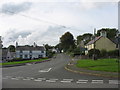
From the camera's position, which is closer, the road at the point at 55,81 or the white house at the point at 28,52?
the road at the point at 55,81

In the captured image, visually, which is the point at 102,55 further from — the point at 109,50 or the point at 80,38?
the point at 80,38

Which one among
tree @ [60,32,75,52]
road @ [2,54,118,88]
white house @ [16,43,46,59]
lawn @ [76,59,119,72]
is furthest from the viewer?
tree @ [60,32,75,52]

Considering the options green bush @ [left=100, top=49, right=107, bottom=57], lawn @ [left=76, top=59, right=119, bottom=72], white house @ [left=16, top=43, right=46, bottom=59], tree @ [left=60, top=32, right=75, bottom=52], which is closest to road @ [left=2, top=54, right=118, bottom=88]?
lawn @ [left=76, top=59, right=119, bottom=72]

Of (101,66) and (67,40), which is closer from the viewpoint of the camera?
(101,66)

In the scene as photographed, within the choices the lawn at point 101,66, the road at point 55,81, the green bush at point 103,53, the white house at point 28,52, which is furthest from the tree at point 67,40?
the road at point 55,81

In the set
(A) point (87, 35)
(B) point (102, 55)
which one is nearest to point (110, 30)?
(A) point (87, 35)

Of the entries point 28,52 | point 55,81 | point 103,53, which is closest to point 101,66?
point 55,81

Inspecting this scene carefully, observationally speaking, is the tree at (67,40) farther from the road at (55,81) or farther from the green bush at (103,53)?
the road at (55,81)

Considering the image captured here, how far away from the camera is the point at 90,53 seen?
2083 inches

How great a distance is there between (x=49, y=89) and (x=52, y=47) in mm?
141946

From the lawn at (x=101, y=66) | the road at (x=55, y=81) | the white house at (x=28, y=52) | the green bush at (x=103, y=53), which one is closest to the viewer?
the road at (x=55, y=81)

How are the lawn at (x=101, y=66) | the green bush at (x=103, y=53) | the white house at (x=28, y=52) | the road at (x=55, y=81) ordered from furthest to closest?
the white house at (x=28, y=52), the green bush at (x=103, y=53), the lawn at (x=101, y=66), the road at (x=55, y=81)

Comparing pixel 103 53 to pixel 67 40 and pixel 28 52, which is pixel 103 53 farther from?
pixel 28 52

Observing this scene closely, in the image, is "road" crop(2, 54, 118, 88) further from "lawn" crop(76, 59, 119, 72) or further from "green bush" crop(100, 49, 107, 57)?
"green bush" crop(100, 49, 107, 57)
